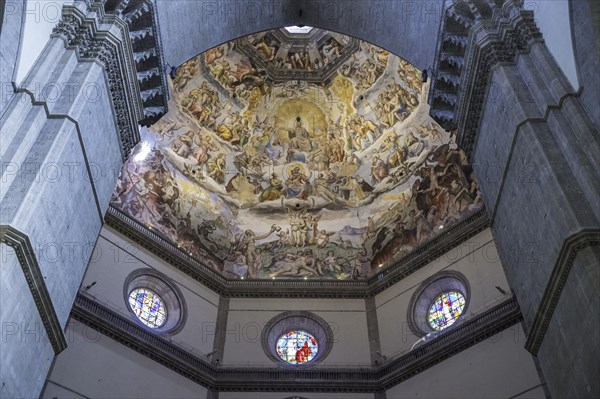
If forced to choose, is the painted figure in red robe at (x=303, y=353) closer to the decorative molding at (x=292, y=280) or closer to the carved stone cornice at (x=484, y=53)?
the decorative molding at (x=292, y=280)

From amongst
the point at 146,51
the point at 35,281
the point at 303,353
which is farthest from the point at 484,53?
the point at 303,353

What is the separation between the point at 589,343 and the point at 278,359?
41.0ft

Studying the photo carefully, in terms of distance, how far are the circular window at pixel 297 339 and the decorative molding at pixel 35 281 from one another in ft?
33.3

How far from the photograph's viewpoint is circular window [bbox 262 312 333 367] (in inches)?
792

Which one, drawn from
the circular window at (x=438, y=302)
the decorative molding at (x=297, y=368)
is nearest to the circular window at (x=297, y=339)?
the decorative molding at (x=297, y=368)

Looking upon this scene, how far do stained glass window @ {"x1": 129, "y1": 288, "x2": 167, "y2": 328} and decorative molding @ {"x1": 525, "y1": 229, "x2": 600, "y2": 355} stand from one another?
1195cm

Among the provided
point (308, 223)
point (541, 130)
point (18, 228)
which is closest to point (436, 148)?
point (308, 223)

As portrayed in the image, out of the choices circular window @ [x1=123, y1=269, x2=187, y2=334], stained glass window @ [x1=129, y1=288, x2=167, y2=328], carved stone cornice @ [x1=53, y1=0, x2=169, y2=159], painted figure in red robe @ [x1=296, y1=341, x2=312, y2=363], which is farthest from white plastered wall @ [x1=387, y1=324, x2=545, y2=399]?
carved stone cornice @ [x1=53, y1=0, x2=169, y2=159]

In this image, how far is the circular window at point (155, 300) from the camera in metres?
19.3

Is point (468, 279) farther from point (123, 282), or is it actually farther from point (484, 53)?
point (123, 282)

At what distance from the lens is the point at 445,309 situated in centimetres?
1958

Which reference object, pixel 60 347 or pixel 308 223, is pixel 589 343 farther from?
pixel 308 223

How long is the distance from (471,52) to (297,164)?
14462mm

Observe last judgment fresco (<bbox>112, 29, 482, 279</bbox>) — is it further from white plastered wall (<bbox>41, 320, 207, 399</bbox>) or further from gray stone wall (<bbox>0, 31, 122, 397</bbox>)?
gray stone wall (<bbox>0, 31, 122, 397</bbox>)
